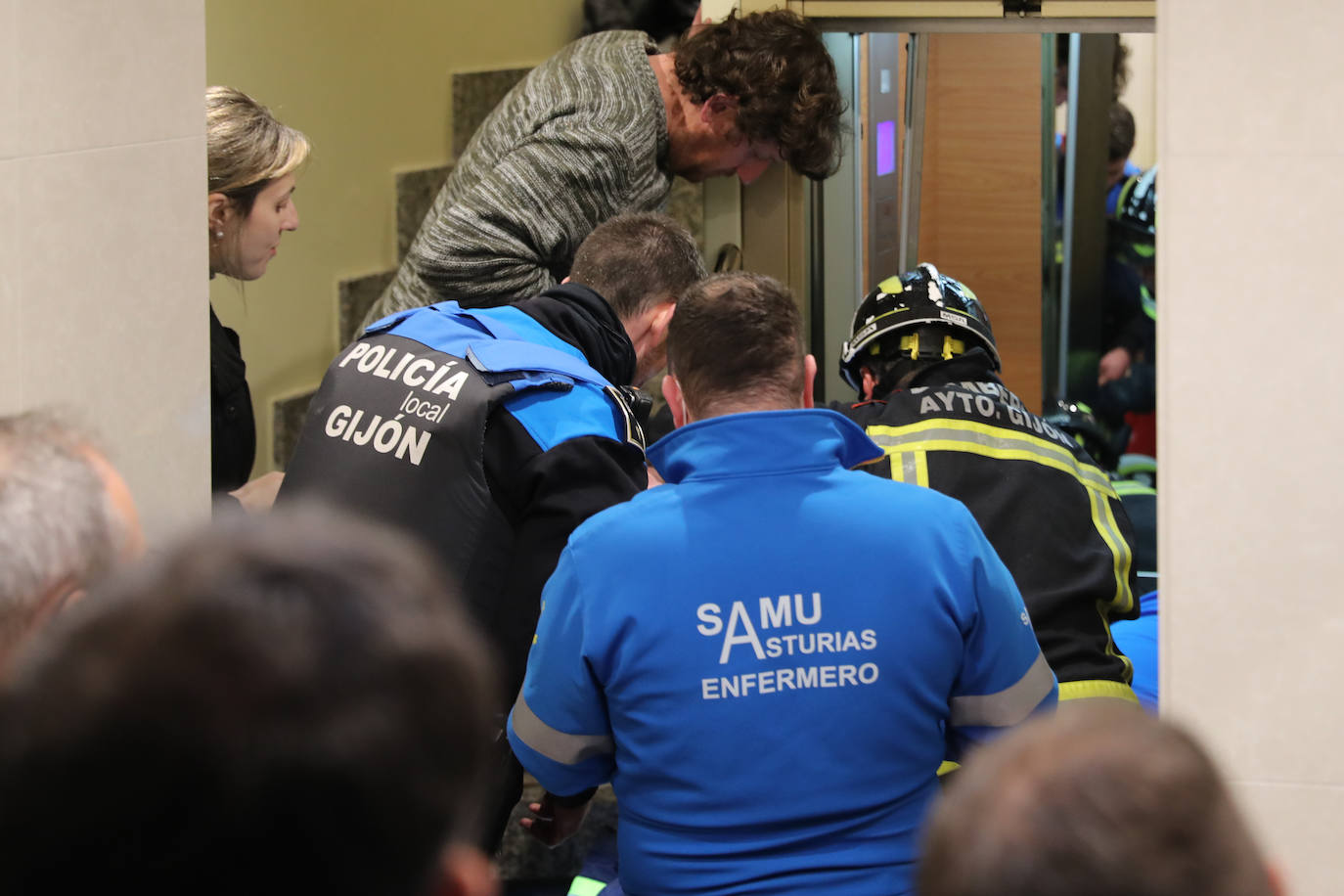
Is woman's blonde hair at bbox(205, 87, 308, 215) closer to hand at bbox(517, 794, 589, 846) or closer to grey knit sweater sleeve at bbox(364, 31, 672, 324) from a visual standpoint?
grey knit sweater sleeve at bbox(364, 31, 672, 324)

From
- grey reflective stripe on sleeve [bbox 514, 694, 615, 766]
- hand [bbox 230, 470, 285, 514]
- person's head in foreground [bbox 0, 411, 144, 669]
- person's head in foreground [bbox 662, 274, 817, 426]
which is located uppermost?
person's head in foreground [bbox 662, 274, 817, 426]

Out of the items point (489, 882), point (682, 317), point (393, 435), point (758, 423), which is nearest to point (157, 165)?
point (393, 435)

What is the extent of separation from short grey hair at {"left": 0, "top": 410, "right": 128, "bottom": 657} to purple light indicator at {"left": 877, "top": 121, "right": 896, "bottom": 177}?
264 centimetres

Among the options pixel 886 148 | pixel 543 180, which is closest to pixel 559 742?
pixel 543 180

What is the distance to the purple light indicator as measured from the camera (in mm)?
3441

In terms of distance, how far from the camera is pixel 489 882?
0.71 metres

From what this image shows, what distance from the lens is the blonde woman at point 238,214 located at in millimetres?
2393

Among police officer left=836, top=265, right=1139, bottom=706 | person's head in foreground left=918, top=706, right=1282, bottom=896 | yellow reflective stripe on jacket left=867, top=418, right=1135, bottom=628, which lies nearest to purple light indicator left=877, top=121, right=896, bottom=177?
police officer left=836, top=265, right=1139, bottom=706

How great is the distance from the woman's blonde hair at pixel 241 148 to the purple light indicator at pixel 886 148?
1524 millimetres

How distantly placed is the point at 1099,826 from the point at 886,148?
3005 mm

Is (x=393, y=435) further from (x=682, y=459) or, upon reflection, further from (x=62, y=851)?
(x=62, y=851)

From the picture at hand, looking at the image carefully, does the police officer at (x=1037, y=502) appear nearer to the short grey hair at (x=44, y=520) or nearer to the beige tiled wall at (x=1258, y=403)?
the beige tiled wall at (x=1258, y=403)

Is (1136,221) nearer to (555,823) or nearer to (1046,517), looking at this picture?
(1046,517)

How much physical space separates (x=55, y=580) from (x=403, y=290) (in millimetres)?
1969
